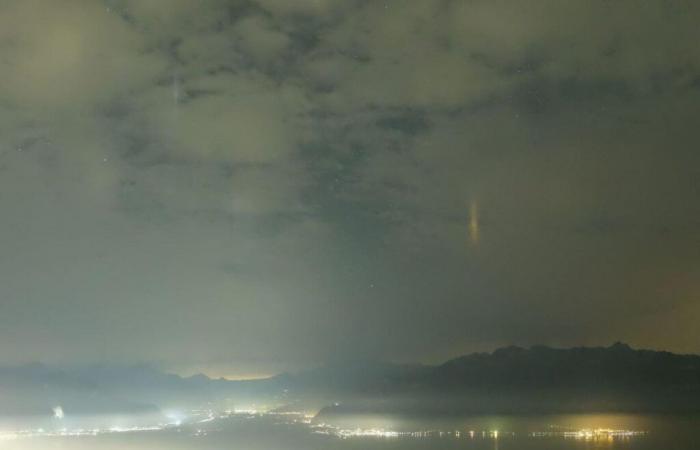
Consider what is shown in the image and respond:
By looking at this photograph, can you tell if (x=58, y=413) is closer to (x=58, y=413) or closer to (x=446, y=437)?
(x=58, y=413)

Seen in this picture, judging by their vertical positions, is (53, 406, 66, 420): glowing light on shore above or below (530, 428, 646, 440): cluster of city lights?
above

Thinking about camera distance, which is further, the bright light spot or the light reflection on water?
the bright light spot

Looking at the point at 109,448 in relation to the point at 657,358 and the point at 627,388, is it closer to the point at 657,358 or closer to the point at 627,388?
the point at 627,388

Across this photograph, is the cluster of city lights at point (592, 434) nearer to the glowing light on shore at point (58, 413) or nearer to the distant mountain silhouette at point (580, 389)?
the distant mountain silhouette at point (580, 389)

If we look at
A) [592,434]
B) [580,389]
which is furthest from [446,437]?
[580,389]

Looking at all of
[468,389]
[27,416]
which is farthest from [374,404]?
[27,416]

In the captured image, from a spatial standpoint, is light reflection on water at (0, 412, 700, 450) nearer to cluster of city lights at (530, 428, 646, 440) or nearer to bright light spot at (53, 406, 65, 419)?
cluster of city lights at (530, 428, 646, 440)

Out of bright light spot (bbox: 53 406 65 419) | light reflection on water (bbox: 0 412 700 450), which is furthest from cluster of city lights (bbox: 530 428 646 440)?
bright light spot (bbox: 53 406 65 419)

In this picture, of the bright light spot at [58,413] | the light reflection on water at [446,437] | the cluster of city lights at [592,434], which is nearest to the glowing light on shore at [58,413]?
the bright light spot at [58,413]
